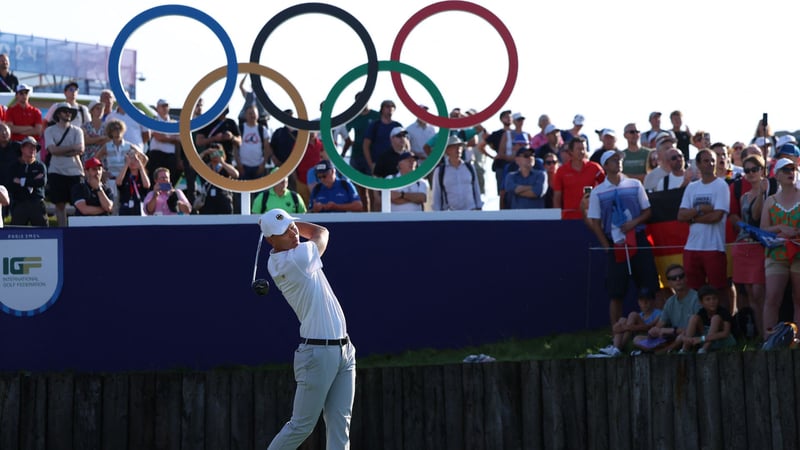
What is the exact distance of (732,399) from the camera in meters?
9.72

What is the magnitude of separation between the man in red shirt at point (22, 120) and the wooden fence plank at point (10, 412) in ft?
22.0

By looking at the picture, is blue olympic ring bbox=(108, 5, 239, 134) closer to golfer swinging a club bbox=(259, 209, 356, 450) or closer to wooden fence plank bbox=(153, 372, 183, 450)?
wooden fence plank bbox=(153, 372, 183, 450)

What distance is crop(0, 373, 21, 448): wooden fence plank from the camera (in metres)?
9.94

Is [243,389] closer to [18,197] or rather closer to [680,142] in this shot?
[18,197]

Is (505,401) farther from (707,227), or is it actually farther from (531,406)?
(707,227)

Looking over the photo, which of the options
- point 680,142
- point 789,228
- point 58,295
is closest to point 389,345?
point 58,295

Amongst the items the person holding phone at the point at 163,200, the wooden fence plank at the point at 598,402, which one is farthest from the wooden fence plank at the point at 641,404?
the person holding phone at the point at 163,200

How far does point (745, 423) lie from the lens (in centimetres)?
970

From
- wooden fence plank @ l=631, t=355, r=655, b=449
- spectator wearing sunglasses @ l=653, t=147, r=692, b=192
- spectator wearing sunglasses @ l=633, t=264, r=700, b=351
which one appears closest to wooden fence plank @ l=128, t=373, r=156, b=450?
wooden fence plank @ l=631, t=355, r=655, b=449

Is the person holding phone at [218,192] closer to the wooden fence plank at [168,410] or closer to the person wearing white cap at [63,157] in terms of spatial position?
the person wearing white cap at [63,157]

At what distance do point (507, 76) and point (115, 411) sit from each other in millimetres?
6078

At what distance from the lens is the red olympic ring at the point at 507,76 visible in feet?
44.8

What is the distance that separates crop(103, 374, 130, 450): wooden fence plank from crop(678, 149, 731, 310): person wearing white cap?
5.73 meters

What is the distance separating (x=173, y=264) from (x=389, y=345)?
8.24ft
